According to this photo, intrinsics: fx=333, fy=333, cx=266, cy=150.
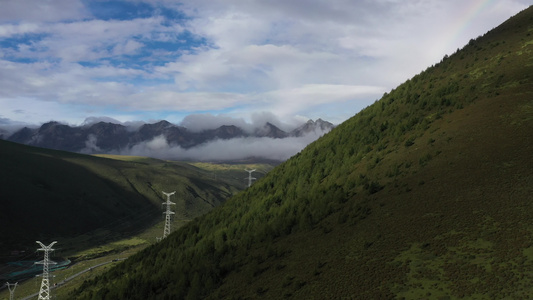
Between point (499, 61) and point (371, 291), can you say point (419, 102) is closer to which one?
point (499, 61)

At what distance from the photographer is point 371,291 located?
14812 millimetres

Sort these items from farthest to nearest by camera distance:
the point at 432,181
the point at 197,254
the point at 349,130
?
the point at 349,130, the point at 197,254, the point at 432,181

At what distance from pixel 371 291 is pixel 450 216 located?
23.3ft

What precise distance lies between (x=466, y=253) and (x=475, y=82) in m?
33.1

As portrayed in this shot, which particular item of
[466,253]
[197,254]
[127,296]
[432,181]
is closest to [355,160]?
[432,181]

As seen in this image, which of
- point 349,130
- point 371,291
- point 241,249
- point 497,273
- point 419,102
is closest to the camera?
point 497,273

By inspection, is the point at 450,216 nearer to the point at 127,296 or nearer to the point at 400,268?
the point at 400,268

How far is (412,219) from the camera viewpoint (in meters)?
19.6

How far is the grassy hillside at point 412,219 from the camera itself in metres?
14.9

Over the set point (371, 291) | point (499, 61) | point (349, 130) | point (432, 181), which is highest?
point (499, 61)

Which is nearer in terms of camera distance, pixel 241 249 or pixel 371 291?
pixel 371 291

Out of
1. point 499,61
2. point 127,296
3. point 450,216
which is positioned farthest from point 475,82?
point 127,296

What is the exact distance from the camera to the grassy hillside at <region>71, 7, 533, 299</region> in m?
14.9

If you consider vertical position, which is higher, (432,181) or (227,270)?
(432,181)
